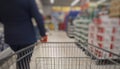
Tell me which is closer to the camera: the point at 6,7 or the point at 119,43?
the point at 6,7

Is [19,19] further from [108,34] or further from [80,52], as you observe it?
[108,34]

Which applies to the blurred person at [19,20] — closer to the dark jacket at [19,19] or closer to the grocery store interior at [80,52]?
the dark jacket at [19,19]

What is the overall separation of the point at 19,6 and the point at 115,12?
266cm

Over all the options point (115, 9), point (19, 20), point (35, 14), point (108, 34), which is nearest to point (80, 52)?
point (35, 14)

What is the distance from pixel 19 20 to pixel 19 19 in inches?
0.5

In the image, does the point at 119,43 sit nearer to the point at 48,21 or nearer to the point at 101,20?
the point at 101,20

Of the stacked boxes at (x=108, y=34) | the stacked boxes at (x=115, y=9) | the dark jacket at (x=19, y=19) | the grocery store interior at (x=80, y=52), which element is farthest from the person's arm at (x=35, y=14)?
the stacked boxes at (x=115, y=9)

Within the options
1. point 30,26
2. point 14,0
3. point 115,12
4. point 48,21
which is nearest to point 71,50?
point 30,26

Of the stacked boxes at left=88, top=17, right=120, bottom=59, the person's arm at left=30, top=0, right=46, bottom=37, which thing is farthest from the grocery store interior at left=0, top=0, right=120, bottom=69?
the person's arm at left=30, top=0, right=46, bottom=37

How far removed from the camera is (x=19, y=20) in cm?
208

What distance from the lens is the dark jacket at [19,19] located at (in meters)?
2.04

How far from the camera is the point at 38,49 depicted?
2.04 meters

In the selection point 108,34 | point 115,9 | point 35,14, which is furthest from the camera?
point 115,9

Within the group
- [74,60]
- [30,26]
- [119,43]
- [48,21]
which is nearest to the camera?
[74,60]
